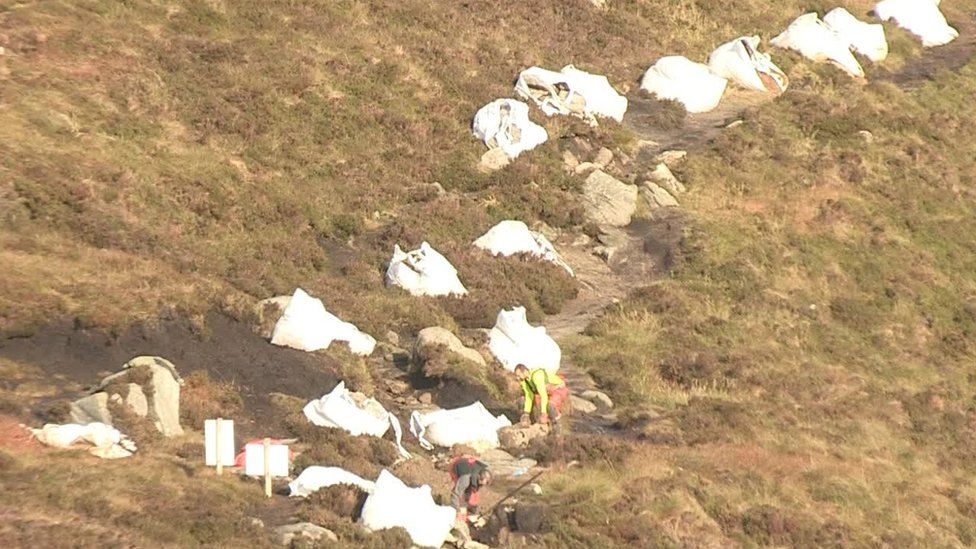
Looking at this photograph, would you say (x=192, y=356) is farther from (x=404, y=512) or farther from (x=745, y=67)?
(x=745, y=67)

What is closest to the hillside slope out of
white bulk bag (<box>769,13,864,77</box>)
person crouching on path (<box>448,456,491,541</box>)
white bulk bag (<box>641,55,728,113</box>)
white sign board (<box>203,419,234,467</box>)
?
white sign board (<box>203,419,234,467</box>)

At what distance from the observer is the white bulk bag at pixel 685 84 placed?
48188 mm

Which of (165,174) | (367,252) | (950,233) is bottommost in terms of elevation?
(950,233)

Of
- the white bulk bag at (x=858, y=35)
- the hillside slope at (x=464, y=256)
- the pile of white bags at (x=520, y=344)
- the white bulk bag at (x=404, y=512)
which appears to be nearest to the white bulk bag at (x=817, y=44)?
the hillside slope at (x=464, y=256)

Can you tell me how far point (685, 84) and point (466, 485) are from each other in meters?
29.5

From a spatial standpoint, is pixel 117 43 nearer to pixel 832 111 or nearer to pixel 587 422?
pixel 587 422

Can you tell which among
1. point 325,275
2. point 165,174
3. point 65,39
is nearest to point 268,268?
point 325,275

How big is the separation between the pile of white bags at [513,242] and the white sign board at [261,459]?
51.1 feet

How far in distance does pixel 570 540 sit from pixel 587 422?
7114 millimetres

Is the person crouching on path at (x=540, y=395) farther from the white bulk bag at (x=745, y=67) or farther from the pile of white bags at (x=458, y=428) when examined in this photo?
the white bulk bag at (x=745, y=67)

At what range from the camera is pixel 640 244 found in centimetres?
3866

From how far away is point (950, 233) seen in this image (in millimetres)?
42688

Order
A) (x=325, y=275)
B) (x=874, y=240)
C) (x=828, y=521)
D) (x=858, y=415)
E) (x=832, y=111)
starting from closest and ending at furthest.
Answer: (x=828, y=521) → (x=858, y=415) → (x=325, y=275) → (x=874, y=240) → (x=832, y=111)

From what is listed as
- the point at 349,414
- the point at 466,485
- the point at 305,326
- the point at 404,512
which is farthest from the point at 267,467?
the point at 305,326
